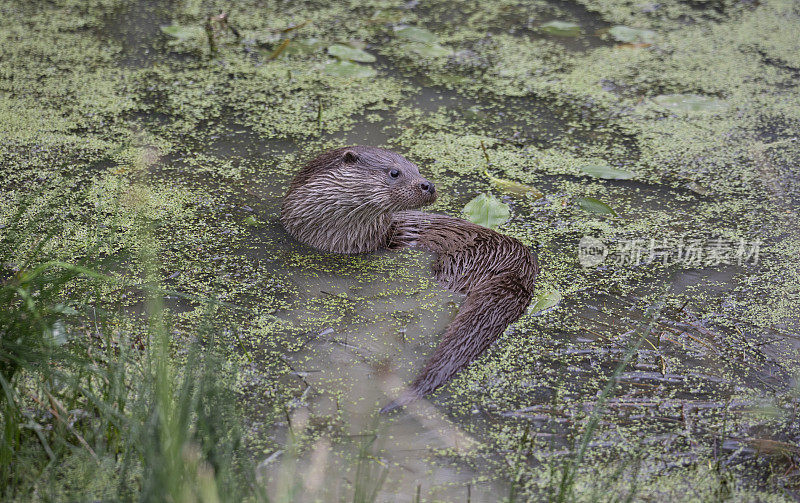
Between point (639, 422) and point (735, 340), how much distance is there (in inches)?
22.3

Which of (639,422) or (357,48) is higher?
(357,48)

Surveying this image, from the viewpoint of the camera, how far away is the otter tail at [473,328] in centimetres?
229

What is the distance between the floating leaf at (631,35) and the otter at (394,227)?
2219 millimetres

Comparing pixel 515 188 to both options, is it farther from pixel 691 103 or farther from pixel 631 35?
pixel 631 35

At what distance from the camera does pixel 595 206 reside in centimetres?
325

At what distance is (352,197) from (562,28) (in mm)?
2512

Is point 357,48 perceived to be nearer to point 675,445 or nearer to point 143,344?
point 143,344

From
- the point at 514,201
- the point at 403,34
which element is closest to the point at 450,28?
the point at 403,34

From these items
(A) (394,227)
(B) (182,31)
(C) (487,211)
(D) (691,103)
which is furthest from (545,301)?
(B) (182,31)

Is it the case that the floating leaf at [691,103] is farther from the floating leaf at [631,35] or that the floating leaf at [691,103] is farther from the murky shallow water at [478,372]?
the murky shallow water at [478,372]

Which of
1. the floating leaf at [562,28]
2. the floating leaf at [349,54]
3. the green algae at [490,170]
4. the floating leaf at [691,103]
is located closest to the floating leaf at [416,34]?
the green algae at [490,170]

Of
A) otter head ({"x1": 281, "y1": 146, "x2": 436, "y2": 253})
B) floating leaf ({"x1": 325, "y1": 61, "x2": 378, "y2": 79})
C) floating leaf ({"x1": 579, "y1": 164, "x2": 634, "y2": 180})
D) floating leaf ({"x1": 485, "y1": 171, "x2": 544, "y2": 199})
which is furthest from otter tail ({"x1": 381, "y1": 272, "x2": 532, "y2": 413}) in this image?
floating leaf ({"x1": 325, "y1": 61, "x2": 378, "y2": 79})

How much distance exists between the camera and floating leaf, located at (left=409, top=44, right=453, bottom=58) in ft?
14.6

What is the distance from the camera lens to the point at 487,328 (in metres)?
2.50
